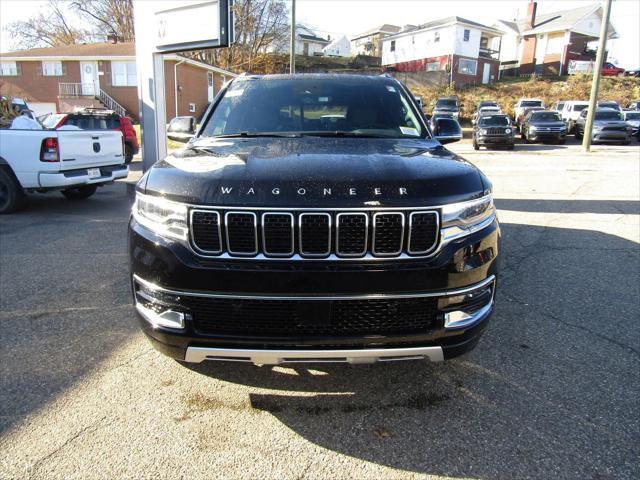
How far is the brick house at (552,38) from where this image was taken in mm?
54000

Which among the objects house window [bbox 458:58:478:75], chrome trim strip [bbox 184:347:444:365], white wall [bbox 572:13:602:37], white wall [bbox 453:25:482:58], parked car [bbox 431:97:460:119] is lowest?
chrome trim strip [bbox 184:347:444:365]

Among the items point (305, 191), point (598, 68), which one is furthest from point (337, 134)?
point (598, 68)


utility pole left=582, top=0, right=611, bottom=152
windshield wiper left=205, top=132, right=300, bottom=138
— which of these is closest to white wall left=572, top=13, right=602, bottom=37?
utility pole left=582, top=0, right=611, bottom=152

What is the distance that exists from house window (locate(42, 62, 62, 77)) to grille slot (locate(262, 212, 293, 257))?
44109 millimetres

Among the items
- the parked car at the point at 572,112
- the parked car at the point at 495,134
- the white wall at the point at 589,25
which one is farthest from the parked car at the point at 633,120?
the white wall at the point at 589,25

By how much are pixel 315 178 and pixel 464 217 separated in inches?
30.7

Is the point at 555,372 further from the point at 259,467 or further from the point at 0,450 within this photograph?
the point at 0,450

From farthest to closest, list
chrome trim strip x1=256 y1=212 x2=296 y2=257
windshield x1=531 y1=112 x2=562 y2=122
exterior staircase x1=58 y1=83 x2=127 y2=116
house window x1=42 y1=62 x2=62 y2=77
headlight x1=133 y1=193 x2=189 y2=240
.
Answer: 1. house window x1=42 y1=62 x2=62 y2=77
2. exterior staircase x1=58 y1=83 x2=127 y2=116
3. windshield x1=531 y1=112 x2=562 y2=122
4. headlight x1=133 y1=193 x2=189 y2=240
5. chrome trim strip x1=256 y1=212 x2=296 y2=257

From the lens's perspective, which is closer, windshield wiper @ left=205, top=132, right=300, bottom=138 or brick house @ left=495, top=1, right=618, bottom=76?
windshield wiper @ left=205, top=132, right=300, bottom=138

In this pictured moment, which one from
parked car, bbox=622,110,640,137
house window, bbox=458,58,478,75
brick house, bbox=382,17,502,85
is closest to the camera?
parked car, bbox=622,110,640,137

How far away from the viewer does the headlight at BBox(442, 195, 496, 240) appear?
2.39m

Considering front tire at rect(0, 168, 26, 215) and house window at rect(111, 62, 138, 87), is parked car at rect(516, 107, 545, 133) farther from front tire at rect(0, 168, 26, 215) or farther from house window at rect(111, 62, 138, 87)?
house window at rect(111, 62, 138, 87)

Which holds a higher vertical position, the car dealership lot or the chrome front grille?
the chrome front grille

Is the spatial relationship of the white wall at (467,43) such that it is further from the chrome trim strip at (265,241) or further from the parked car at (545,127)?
the chrome trim strip at (265,241)
